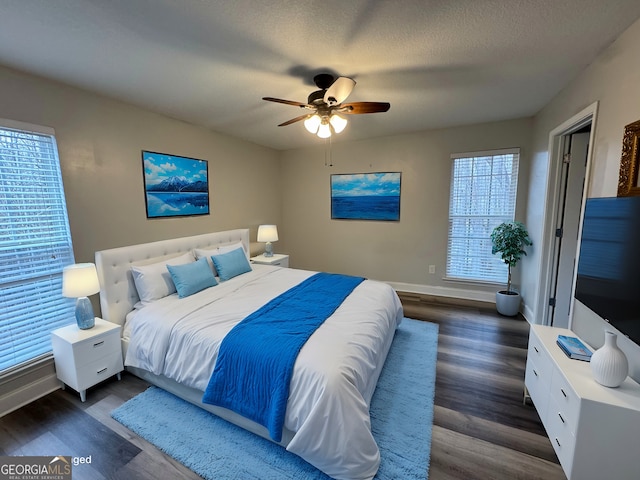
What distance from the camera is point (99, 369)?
7.31 ft

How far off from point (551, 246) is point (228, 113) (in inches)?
153

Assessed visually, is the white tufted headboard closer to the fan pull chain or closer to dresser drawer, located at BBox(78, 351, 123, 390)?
dresser drawer, located at BBox(78, 351, 123, 390)

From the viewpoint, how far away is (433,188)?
13.7ft

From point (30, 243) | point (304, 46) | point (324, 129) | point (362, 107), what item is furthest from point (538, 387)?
point (30, 243)

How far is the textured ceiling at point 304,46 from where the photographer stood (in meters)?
1.49

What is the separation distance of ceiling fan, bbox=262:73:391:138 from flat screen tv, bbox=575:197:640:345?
5.17ft

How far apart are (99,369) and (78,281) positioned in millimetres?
759

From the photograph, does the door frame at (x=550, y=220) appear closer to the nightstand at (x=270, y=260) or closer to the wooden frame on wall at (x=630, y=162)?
the wooden frame on wall at (x=630, y=162)

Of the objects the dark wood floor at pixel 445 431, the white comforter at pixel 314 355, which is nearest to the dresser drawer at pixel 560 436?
the dark wood floor at pixel 445 431

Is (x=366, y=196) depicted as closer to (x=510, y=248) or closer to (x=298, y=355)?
(x=510, y=248)

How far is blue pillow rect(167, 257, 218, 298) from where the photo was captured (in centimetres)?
268

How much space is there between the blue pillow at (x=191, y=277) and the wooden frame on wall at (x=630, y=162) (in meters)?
3.39

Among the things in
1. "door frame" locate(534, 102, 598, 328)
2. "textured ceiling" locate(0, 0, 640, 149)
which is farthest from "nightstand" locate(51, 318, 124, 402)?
"door frame" locate(534, 102, 598, 328)

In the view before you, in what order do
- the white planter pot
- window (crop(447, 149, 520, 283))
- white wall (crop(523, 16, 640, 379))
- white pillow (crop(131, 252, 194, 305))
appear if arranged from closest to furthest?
1. white wall (crop(523, 16, 640, 379))
2. white pillow (crop(131, 252, 194, 305))
3. the white planter pot
4. window (crop(447, 149, 520, 283))
